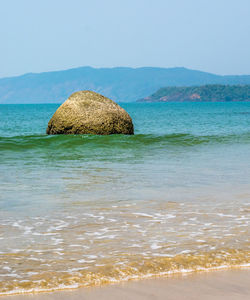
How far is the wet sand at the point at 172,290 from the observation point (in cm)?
353

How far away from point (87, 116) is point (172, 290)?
1392cm

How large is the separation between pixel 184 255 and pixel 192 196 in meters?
2.62

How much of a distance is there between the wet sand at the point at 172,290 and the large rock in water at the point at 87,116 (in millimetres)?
13525

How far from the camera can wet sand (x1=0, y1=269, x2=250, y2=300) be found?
3.53 m

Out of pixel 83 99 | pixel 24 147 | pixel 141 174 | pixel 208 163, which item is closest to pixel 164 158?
pixel 208 163

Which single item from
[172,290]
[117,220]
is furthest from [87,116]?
[172,290]

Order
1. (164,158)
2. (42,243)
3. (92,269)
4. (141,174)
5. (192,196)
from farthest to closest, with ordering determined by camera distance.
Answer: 1. (164,158)
2. (141,174)
3. (192,196)
4. (42,243)
5. (92,269)

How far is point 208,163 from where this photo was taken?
10.8 metres

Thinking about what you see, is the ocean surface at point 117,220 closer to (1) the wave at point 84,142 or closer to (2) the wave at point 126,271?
(2) the wave at point 126,271

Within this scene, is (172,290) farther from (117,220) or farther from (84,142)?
(84,142)

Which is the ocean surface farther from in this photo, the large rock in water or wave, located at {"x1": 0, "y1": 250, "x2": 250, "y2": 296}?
the large rock in water

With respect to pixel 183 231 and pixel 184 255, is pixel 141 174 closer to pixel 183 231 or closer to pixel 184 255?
pixel 183 231

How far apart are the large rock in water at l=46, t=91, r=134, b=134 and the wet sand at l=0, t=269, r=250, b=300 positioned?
13.5m

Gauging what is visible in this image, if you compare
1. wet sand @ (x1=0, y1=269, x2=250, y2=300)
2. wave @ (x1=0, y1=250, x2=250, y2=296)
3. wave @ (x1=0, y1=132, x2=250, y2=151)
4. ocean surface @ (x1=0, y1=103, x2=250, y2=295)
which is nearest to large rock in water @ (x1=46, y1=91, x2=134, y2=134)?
wave @ (x1=0, y1=132, x2=250, y2=151)
